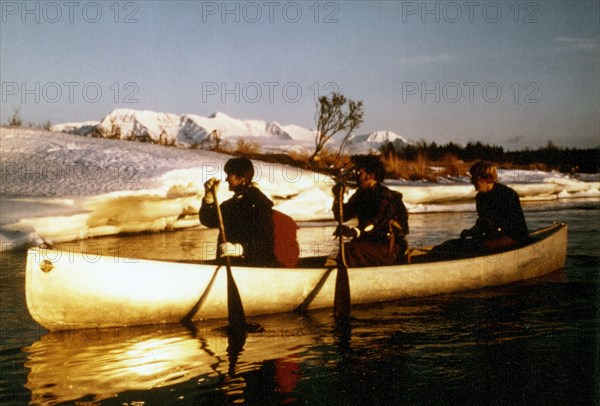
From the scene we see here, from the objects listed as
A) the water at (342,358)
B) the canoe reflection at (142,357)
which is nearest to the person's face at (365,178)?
the water at (342,358)

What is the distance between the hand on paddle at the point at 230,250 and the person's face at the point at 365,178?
131cm

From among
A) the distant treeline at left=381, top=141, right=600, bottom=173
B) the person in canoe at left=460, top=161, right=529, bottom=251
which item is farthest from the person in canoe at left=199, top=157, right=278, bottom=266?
the distant treeline at left=381, top=141, right=600, bottom=173

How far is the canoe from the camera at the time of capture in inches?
191

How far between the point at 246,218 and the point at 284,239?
41 centimetres

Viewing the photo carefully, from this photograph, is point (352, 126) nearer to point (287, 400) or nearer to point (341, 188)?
point (341, 188)

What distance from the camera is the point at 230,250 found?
5.43m

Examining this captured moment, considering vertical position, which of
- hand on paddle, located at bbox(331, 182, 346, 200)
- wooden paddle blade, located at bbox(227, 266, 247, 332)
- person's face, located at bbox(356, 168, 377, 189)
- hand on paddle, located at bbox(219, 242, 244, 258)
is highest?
person's face, located at bbox(356, 168, 377, 189)

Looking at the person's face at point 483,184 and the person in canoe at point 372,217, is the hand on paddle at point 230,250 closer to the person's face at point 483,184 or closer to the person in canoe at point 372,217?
the person in canoe at point 372,217

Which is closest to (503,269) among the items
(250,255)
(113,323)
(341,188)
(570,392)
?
(341,188)

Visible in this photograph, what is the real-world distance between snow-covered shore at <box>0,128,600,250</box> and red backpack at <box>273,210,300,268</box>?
190 inches

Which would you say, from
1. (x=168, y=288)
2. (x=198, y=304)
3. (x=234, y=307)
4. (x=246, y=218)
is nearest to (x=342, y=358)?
(x=234, y=307)

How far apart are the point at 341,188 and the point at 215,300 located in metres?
1.58

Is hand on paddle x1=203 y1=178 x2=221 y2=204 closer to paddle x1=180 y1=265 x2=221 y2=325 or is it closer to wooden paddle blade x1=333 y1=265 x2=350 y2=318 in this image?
paddle x1=180 y1=265 x2=221 y2=325

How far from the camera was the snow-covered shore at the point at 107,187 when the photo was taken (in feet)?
31.6
